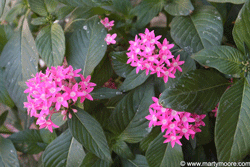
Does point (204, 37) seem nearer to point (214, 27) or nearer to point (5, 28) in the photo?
point (214, 27)

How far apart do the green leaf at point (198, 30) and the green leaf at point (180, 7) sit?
27 mm

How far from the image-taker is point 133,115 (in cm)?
82

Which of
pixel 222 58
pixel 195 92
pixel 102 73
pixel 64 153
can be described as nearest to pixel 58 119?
pixel 64 153

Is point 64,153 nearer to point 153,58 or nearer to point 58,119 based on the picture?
point 58,119

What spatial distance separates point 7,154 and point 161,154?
2.03 feet

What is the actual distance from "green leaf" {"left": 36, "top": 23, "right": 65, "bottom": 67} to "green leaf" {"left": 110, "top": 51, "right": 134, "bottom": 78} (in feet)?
0.60

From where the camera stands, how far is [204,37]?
78 cm

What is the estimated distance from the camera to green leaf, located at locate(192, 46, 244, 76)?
0.67 metres

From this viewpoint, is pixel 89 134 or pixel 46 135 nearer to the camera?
pixel 89 134

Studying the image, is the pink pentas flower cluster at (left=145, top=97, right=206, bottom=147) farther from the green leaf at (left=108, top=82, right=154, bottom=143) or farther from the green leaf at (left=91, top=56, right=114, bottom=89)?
the green leaf at (left=91, top=56, right=114, bottom=89)

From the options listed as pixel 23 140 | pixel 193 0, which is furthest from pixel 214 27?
pixel 23 140

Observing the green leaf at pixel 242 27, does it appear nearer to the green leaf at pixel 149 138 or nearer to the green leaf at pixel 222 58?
the green leaf at pixel 222 58

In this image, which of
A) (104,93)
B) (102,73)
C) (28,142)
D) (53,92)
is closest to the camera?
(53,92)

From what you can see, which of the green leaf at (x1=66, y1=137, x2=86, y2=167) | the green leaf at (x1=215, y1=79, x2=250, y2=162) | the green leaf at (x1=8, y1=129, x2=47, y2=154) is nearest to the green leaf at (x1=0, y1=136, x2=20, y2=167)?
the green leaf at (x1=8, y1=129, x2=47, y2=154)
